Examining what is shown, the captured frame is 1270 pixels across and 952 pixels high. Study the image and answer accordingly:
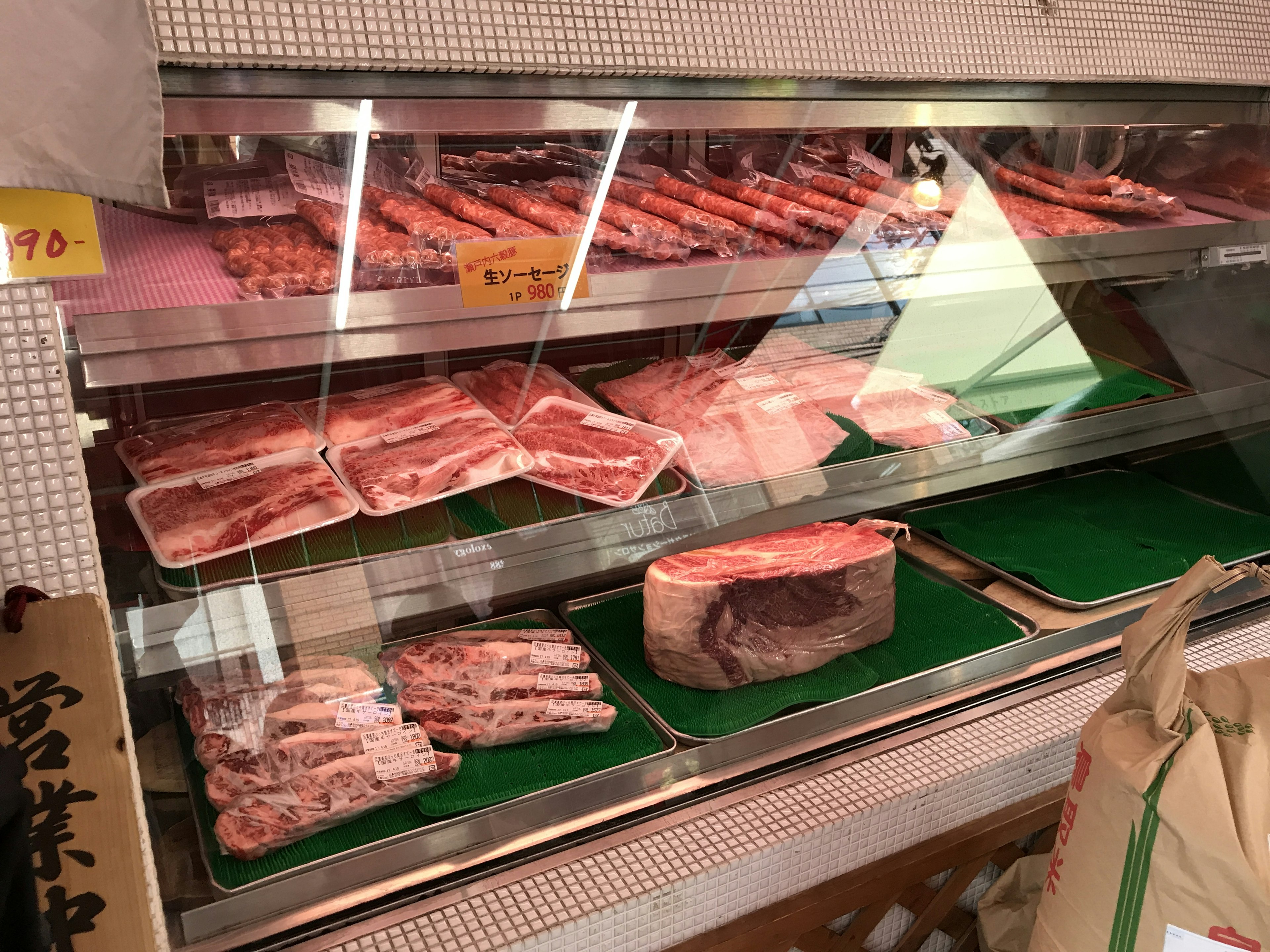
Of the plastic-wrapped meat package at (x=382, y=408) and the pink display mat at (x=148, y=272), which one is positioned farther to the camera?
the plastic-wrapped meat package at (x=382, y=408)

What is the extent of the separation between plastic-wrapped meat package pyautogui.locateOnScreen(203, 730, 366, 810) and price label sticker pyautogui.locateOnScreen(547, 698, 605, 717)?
0.32 m

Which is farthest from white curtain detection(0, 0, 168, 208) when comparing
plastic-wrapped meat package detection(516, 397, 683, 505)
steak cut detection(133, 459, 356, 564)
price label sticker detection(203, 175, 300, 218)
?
plastic-wrapped meat package detection(516, 397, 683, 505)

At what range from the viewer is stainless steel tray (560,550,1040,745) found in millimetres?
1698

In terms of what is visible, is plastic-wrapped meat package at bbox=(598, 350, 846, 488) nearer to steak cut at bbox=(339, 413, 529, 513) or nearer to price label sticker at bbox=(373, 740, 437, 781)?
steak cut at bbox=(339, 413, 529, 513)

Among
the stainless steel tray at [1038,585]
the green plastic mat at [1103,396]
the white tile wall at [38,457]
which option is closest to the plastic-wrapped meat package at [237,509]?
the white tile wall at [38,457]

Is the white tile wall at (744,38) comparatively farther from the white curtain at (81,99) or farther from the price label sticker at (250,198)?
the price label sticker at (250,198)

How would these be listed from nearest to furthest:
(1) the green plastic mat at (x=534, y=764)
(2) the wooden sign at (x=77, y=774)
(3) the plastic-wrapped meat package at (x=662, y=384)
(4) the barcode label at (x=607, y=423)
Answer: (2) the wooden sign at (x=77, y=774) < (1) the green plastic mat at (x=534, y=764) < (4) the barcode label at (x=607, y=423) < (3) the plastic-wrapped meat package at (x=662, y=384)

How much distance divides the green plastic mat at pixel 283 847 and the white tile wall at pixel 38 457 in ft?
1.67

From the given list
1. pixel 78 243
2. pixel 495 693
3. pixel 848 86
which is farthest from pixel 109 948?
pixel 848 86

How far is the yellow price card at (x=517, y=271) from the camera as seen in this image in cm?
140

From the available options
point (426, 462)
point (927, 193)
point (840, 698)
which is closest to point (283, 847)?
point (426, 462)

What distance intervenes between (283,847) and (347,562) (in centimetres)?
42

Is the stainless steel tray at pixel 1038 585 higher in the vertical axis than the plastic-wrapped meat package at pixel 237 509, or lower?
lower

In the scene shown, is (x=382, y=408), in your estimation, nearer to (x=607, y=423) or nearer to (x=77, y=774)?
(x=607, y=423)
